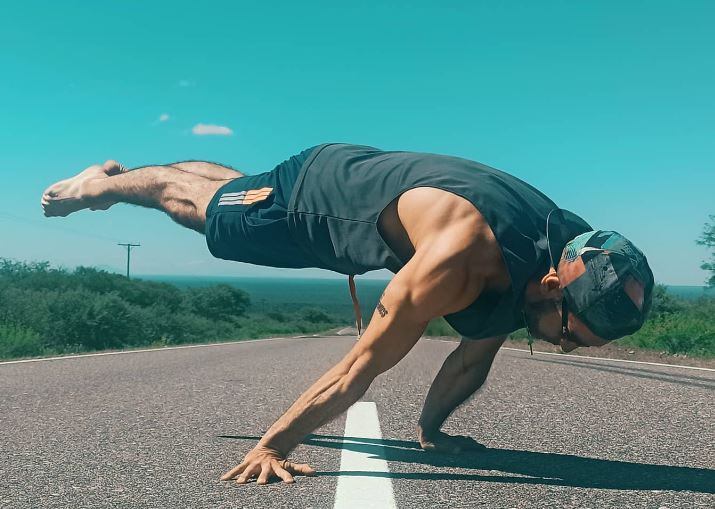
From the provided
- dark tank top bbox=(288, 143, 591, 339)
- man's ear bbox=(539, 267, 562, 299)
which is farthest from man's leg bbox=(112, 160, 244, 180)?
man's ear bbox=(539, 267, 562, 299)

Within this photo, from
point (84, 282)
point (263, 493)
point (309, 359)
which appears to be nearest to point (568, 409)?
point (263, 493)

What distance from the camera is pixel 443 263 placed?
114 inches

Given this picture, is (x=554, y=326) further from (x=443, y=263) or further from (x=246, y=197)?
(x=246, y=197)

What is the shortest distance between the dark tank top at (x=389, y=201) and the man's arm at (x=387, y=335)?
0.20 meters

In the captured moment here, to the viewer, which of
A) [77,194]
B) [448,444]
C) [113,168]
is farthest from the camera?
[113,168]

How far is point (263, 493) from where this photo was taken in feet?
9.50

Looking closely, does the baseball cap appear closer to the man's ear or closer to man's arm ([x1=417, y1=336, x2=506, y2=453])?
the man's ear

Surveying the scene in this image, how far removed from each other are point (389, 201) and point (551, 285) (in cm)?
87

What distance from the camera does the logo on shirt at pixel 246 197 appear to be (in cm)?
421

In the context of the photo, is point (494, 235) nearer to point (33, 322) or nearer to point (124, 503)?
point (124, 503)

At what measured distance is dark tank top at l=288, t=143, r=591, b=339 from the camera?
3119mm

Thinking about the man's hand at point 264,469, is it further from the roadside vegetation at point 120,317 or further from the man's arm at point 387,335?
the roadside vegetation at point 120,317

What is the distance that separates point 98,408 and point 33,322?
1188 inches

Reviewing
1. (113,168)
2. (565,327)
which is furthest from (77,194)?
(565,327)
